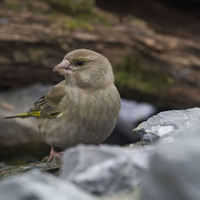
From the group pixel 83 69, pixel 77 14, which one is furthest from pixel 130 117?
pixel 83 69

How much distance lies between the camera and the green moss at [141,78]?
291 inches

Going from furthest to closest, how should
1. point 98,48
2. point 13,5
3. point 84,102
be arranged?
1. point 98,48
2. point 13,5
3. point 84,102

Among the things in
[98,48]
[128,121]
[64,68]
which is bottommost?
[128,121]

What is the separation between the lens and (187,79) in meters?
7.38

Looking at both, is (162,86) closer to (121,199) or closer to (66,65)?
(66,65)

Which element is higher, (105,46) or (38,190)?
(38,190)

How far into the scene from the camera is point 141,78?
7.48 metres

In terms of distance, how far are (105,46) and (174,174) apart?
16.3 ft

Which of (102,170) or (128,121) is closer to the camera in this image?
(102,170)

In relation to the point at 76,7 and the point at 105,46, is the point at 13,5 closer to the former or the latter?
the point at 76,7

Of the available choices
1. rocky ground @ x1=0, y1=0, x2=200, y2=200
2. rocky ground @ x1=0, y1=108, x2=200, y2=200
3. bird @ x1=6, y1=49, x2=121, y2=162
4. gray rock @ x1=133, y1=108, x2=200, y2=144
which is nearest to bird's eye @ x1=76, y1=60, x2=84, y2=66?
bird @ x1=6, y1=49, x2=121, y2=162

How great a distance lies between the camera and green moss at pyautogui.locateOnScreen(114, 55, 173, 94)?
291 inches

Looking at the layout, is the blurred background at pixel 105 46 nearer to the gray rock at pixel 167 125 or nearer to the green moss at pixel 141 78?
the green moss at pixel 141 78

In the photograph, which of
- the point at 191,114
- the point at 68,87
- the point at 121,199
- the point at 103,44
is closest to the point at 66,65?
Result: the point at 68,87
